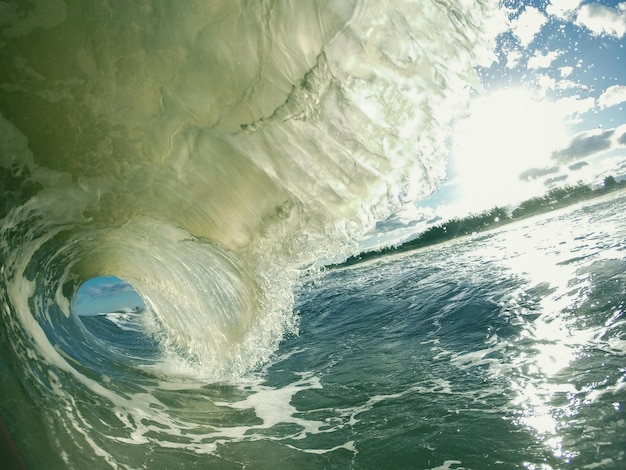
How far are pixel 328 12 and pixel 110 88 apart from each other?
205 centimetres

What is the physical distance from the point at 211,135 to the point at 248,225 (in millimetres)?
1456

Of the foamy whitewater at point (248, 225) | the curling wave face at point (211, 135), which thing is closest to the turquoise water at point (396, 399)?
the foamy whitewater at point (248, 225)

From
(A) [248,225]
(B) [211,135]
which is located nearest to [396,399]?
(A) [248,225]

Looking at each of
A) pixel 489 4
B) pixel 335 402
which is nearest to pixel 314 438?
pixel 335 402

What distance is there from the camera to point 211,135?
14.1 feet

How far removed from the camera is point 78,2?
2930mm

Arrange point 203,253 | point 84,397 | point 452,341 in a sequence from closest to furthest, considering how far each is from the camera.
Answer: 1. point 84,397
2. point 203,253
3. point 452,341

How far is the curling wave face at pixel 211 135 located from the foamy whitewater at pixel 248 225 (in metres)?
0.02

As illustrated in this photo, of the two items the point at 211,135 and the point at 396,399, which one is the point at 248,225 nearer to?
the point at 211,135

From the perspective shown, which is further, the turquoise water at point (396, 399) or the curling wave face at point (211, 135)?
the curling wave face at point (211, 135)

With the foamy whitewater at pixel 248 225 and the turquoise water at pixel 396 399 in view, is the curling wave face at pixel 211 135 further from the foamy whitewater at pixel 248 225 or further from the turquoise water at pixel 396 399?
the turquoise water at pixel 396 399

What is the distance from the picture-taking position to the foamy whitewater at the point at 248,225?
3.25 meters

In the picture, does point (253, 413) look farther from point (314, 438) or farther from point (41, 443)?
point (41, 443)

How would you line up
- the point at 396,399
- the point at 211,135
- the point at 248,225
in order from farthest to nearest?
the point at 248,225 < the point at 396,399 < the point at 211,135
